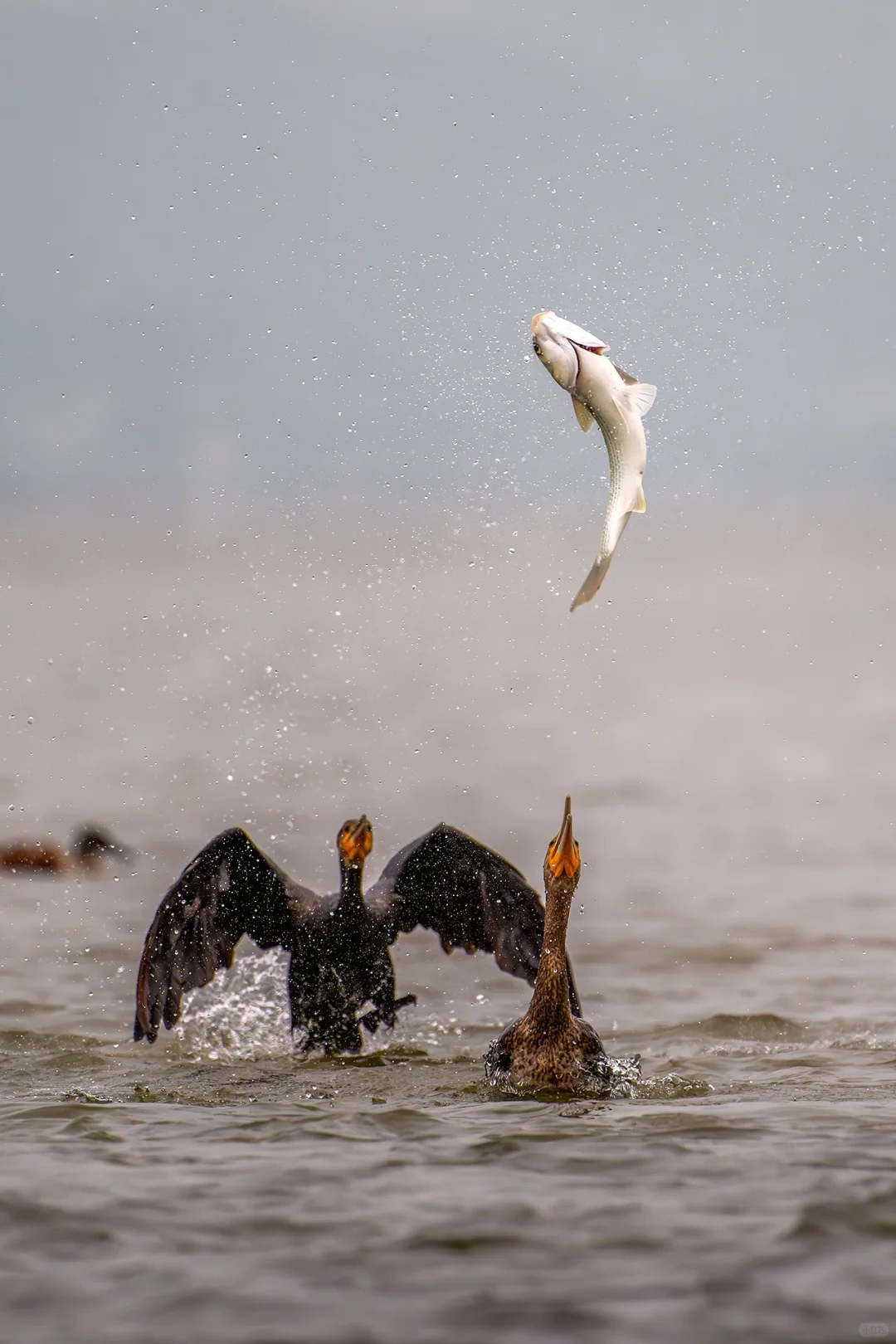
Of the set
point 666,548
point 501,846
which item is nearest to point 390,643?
point 501,846

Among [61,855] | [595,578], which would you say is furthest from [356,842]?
[61,855]

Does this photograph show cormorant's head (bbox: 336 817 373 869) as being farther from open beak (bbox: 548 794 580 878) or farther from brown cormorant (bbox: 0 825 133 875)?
brown cormorant (bbox: 0 825 133 875)

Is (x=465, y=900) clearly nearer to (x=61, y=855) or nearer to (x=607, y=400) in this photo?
(x=607, y=400)

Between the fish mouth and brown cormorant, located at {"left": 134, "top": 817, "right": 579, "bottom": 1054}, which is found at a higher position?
the fish mouth

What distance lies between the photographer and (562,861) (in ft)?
22.9

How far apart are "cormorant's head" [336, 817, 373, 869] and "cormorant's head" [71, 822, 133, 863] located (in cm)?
491

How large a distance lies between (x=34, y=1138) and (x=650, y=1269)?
7.38 feet

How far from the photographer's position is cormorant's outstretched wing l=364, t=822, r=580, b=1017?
777 centimetres

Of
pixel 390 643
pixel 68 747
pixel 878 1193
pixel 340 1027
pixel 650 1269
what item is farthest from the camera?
pixel 390 643

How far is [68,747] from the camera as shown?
2003cm

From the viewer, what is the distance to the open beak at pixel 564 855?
691cm

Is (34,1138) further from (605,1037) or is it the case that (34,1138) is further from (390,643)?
(390,643)

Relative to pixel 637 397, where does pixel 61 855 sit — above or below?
below

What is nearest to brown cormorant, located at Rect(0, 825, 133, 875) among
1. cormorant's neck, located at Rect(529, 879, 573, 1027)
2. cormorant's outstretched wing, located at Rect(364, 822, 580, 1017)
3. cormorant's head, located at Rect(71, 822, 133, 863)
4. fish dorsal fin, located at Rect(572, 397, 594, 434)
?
cormorant's head, located at Rect(71, 822, 133, 863)
